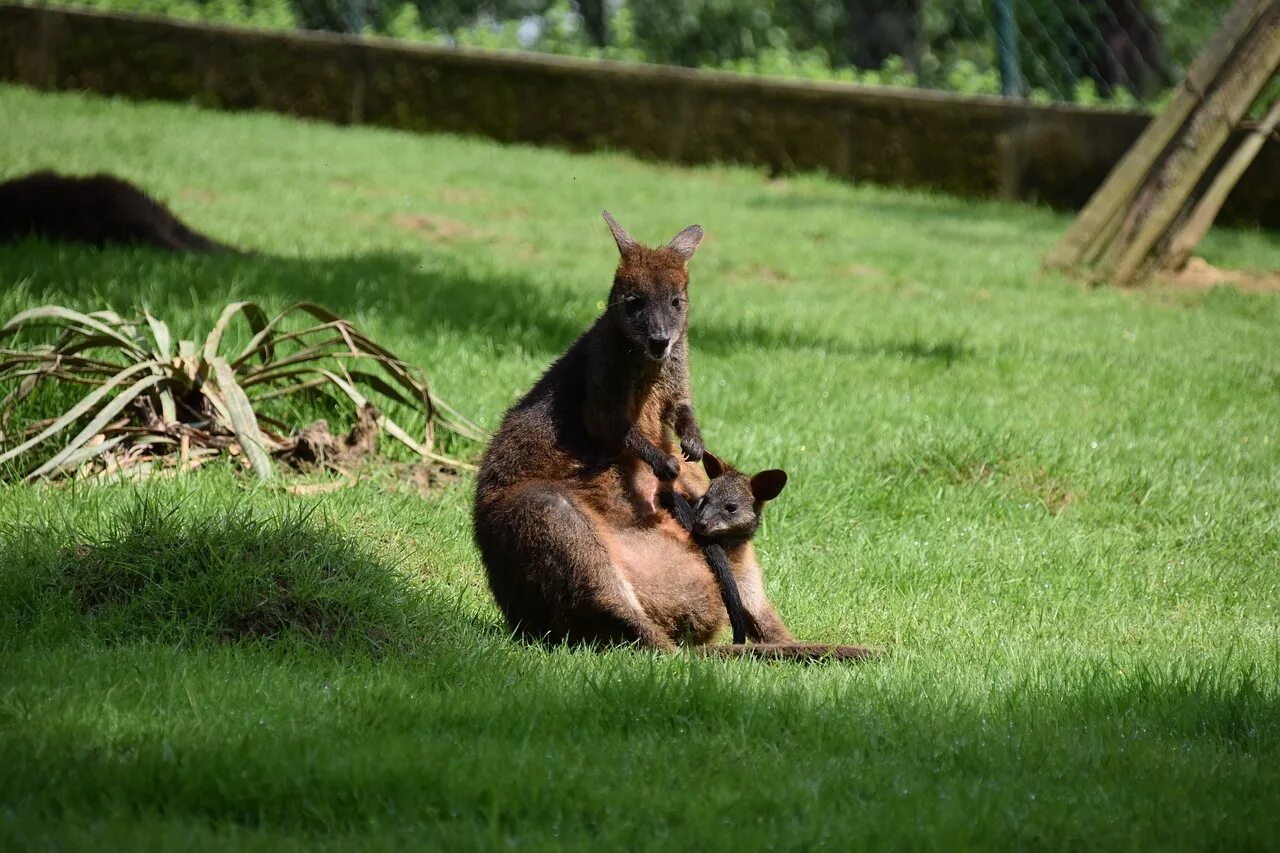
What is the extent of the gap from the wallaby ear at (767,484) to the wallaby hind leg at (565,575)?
594 mm

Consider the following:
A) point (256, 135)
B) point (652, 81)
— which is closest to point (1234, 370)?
point (652, 81)

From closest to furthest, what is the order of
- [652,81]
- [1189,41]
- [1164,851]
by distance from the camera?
[1164,851], [652,81], [1189,41]

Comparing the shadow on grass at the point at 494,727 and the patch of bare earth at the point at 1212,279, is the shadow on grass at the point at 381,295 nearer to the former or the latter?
the patch of bare earth at the point at 1212,279

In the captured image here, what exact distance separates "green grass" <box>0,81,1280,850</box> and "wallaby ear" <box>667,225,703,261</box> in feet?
4.73

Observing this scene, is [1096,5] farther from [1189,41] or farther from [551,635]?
[551,635]

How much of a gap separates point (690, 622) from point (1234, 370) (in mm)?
5555

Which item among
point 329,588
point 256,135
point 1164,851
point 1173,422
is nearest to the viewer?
point 1164,851

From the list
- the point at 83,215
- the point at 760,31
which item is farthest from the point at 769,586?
the point at 760,31

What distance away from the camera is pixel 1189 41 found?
65.6ft

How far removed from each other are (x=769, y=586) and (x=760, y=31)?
1264 centimetres

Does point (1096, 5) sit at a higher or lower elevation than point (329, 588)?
higher

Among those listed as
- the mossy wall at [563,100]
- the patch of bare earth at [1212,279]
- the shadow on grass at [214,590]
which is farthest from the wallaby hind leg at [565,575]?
the mossy wall at [563,100]

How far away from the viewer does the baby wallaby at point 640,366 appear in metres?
5.14

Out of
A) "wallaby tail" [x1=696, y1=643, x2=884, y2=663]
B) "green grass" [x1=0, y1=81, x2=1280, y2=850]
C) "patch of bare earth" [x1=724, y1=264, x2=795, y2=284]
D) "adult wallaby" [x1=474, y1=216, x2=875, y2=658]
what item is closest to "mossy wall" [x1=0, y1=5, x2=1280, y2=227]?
"green grass" [x1=0, y1=81, x2=1280, y2=850]
